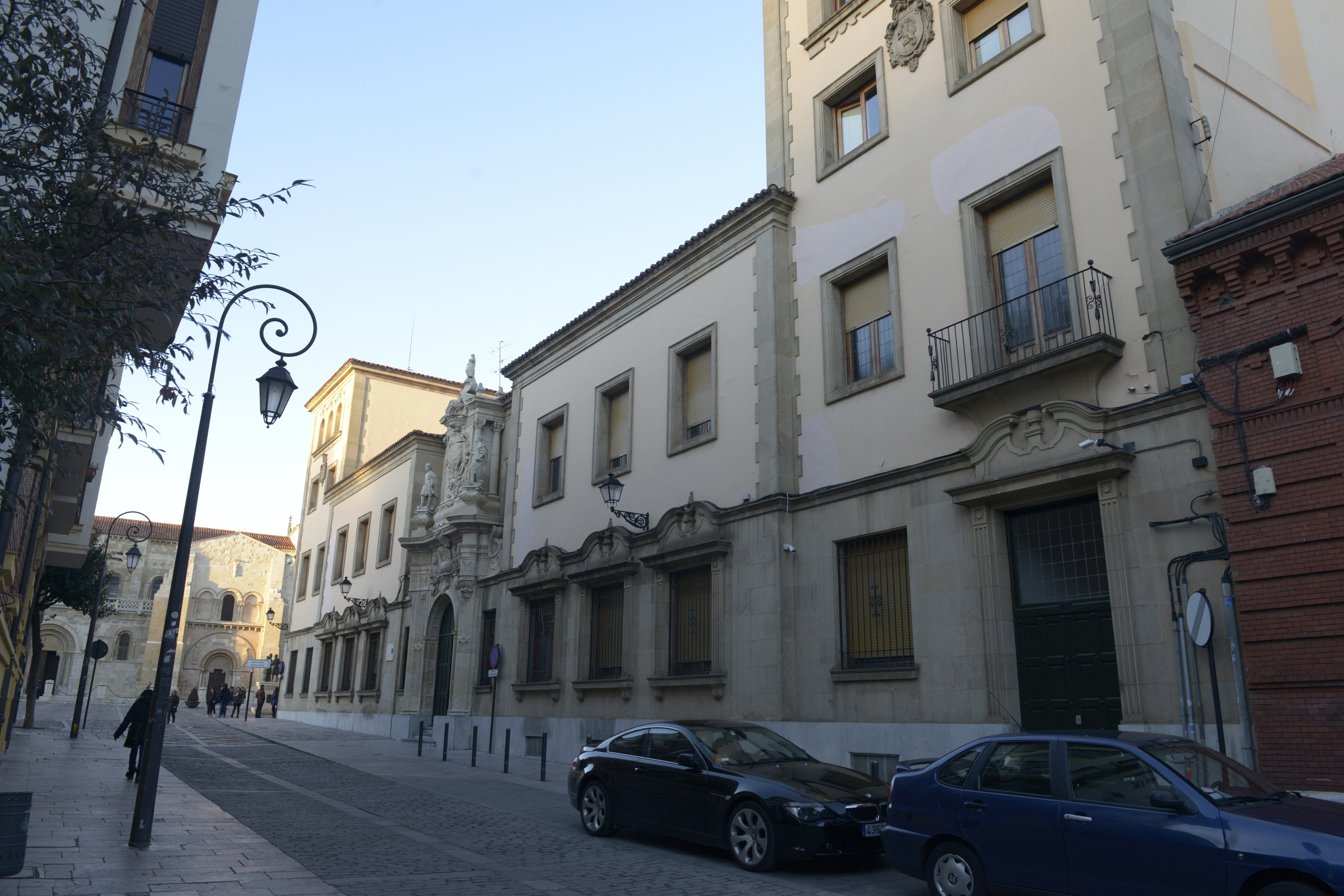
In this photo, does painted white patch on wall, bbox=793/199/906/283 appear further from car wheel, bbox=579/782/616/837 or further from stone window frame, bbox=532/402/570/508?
car wheel, bbox=579/782/616/837

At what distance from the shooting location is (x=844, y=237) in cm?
1608

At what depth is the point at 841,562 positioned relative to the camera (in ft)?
49.2

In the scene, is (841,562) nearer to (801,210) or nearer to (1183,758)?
(801,210)

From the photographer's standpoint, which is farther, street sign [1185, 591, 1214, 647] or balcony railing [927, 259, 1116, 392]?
balcony railing [927, 259, 1116, 392]

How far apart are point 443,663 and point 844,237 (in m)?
19.0

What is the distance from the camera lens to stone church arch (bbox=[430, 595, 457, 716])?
93.6 feet

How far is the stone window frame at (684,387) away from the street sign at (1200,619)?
30.6ft

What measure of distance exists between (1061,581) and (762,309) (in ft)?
24.8

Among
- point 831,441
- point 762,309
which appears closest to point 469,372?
point 762,309

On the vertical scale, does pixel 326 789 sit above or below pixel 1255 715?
below

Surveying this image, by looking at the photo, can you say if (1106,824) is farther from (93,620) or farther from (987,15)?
(93,620)

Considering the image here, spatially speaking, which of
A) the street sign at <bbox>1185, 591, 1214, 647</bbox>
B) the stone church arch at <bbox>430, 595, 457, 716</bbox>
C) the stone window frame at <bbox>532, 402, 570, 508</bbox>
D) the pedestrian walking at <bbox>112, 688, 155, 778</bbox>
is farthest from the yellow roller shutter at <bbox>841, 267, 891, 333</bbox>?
the stone church arch at <bbox>430, 595, 457, 716</bbox>

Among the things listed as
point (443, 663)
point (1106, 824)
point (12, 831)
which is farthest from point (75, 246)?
point (443, 663)

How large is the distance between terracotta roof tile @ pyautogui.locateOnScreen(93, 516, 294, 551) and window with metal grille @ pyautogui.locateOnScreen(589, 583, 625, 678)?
59.2 m
